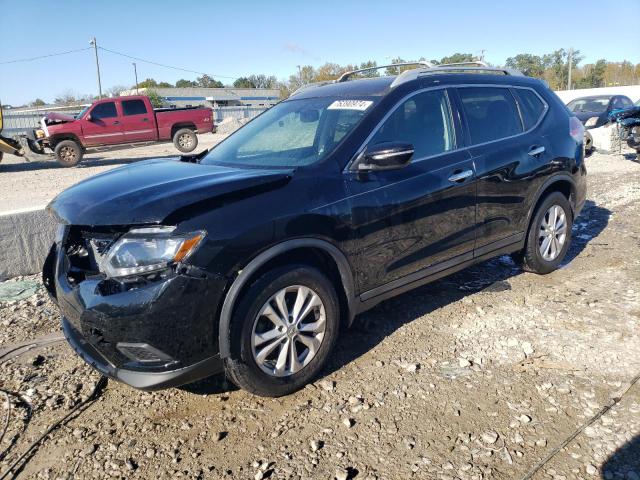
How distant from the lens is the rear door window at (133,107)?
56.9 feet

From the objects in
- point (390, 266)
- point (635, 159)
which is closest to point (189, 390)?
point (390, 266)

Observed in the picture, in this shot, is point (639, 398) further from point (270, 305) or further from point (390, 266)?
point (270, 305)

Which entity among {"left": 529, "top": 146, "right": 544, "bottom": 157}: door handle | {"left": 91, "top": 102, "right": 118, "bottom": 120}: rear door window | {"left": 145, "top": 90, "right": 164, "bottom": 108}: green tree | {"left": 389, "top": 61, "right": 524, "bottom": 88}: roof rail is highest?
{"left": 145, "top": 90, "right": 164, "bottom": 108}: green tree

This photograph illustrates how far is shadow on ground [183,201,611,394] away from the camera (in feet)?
11.8

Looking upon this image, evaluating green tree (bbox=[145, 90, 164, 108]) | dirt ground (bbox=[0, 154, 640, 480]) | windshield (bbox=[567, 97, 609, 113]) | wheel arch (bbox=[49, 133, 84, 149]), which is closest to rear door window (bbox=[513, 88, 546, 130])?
dirt ground (bbox=[0, 154, 640, 480])

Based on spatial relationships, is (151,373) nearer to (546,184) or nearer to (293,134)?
(293,134)

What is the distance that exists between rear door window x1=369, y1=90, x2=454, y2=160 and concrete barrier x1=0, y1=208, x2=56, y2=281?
11.3 feet

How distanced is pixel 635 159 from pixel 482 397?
1228 cm

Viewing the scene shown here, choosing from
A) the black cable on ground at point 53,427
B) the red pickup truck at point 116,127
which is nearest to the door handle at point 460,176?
the black cable on ground at point 53,427

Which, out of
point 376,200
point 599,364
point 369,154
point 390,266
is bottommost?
point 599,364

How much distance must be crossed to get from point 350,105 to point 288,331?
1.73m

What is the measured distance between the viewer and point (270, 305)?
298 cm

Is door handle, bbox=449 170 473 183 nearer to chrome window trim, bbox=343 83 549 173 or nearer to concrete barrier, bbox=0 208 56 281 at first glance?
chrome window trim, bbox=343 83 549 173

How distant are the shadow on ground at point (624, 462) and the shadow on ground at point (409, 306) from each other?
1637mm
